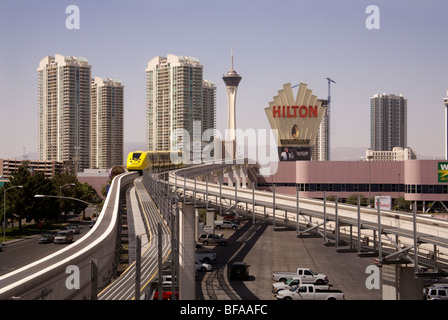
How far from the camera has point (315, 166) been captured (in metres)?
88.6

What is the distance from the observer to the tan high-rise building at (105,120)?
18725cm

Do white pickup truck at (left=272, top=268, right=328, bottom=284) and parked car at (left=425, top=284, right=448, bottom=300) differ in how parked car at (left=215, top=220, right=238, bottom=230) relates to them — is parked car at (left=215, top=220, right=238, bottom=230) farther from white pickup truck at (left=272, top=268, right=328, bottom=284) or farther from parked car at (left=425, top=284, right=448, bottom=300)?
parked car at (left=425, top=284, right=448, bottom=300)

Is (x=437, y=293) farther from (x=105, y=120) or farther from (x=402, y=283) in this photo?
(x=105, y=120)

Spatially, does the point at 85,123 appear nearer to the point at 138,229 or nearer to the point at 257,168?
the point at 257,168

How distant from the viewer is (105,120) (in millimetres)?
187250

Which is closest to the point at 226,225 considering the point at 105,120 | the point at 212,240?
the point at 212,240

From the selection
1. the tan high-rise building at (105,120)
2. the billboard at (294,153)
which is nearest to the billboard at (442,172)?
the billboard at (294,153)

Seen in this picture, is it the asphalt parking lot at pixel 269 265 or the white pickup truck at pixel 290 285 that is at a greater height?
the white pickup truck at pixel 290 285

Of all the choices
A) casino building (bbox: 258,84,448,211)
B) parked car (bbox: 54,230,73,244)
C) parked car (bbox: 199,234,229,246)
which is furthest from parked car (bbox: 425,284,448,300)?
casino building (bbox: 258,84,448,211)

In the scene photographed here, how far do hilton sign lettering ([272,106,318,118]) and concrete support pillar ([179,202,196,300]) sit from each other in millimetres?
84409

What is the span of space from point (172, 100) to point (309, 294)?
157901mm

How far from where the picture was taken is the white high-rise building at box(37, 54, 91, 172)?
170500mm

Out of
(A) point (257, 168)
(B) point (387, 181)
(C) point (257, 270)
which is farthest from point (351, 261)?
(A) point (257, 168)

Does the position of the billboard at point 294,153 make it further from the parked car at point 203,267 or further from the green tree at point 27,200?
the parked car at point 203,267
